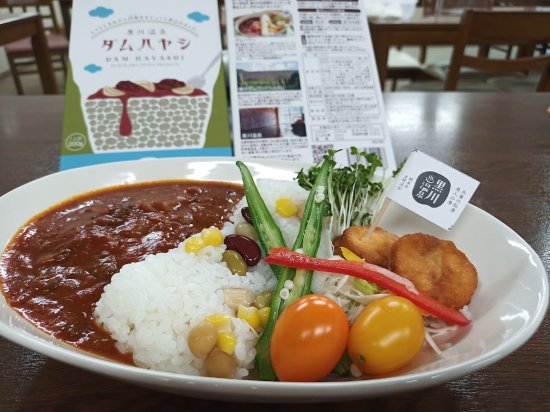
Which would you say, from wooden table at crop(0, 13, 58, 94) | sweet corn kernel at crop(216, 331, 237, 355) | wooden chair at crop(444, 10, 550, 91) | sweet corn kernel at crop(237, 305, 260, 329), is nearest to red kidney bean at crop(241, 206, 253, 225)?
sweet corn kernel at crop(237, 305, 260, 329)

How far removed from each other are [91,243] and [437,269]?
3.39 feet

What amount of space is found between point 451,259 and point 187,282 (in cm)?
71

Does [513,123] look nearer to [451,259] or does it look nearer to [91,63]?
[451,259]

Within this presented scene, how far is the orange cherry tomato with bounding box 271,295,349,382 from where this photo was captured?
926 mm

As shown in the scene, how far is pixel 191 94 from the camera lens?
2014 millimetres

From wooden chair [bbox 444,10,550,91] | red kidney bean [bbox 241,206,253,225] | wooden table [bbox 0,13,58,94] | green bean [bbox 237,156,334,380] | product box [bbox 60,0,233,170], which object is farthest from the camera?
wooden table [bbox 0,13,58,94]


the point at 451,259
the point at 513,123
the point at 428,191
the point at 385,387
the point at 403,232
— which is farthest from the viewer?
the point at 513,123

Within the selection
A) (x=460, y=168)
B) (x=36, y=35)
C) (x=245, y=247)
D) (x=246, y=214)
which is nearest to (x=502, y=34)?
(x=460, y=168)

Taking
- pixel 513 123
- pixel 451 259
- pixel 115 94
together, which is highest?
pixel 115 94

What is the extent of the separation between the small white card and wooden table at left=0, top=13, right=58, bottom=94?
11.7 ft

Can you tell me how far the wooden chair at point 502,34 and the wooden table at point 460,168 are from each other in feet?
2.62

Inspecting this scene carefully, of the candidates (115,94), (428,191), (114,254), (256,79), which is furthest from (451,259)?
(115,94)

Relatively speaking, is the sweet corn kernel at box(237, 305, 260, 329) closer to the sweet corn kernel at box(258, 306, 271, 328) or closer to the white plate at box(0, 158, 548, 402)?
the sweet corn kernel at box(258, 306, 271, 328)

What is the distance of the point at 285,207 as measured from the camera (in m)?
1.57
